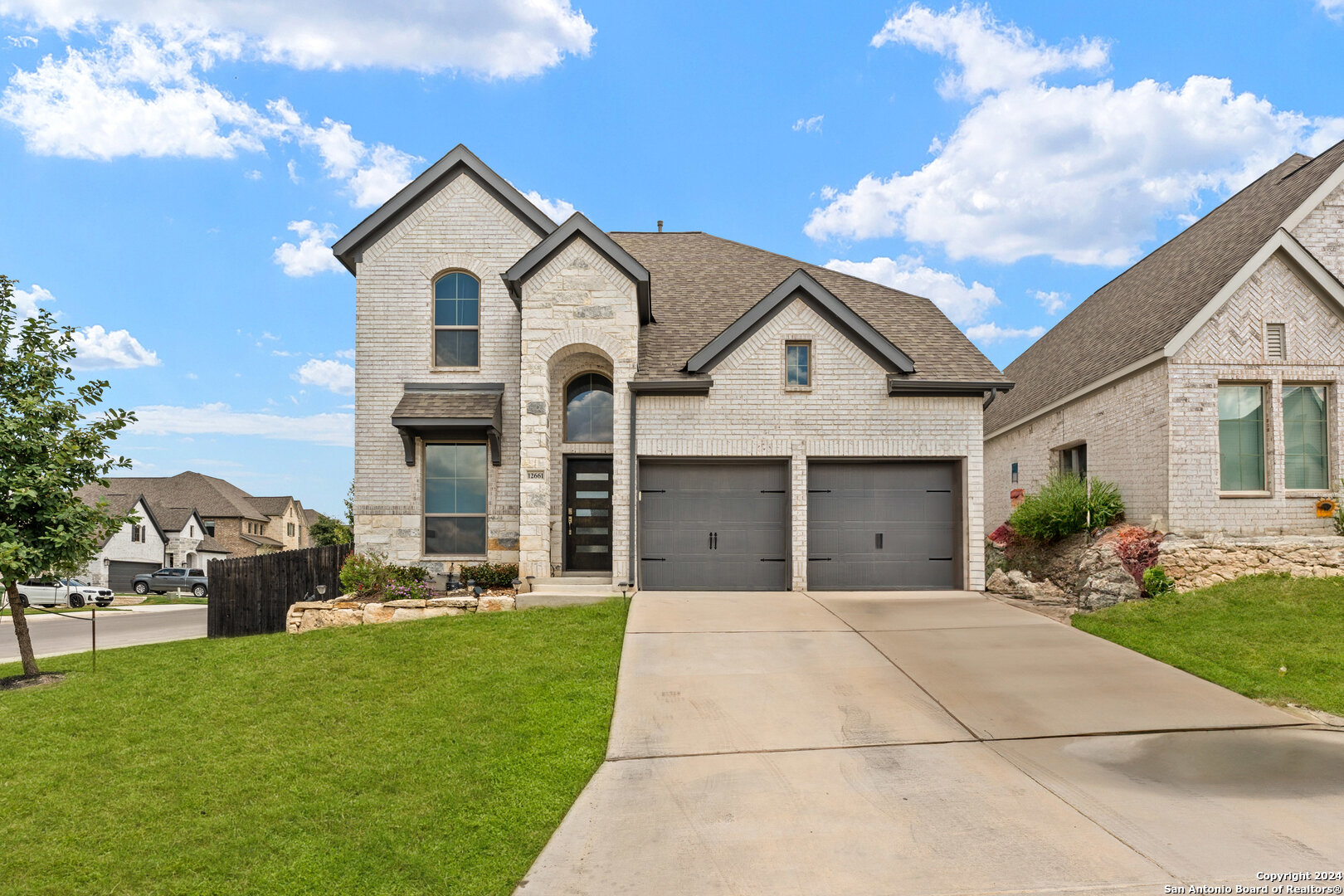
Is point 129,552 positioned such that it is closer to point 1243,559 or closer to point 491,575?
point 491,575

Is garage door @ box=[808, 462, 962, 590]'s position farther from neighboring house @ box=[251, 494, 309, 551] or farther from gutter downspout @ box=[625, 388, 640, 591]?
neighboring house @ box=[251, 494, 309, 551]

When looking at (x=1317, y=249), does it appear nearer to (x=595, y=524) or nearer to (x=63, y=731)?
(x=595, y=524)

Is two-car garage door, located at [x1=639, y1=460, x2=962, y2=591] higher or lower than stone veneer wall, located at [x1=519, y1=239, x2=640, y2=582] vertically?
lower

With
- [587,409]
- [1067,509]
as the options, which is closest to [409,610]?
[587,409]

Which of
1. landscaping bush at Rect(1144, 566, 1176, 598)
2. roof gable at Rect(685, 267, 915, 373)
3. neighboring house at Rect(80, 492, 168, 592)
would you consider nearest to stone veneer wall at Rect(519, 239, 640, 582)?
roof gable at Rect(685, 267, 915, 373)

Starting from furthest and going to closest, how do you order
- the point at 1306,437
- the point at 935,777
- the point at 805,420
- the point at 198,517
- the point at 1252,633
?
the point at 198,517
the point at 805,420
the point at 1306,437
the point at 1252,633
the point at 935,777

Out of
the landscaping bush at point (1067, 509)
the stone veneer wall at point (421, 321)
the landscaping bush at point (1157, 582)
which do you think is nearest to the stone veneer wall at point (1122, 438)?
the landscaping bush at point (1067, 509)

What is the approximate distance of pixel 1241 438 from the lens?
14.0 meters

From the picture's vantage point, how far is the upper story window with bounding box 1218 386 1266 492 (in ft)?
45.6

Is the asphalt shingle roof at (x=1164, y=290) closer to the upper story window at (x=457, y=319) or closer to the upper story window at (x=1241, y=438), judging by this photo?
the upper story window at (x=1241, y=438)

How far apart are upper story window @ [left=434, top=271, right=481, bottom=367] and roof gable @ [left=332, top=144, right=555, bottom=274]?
156 cm

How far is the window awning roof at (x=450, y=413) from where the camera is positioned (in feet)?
47.3

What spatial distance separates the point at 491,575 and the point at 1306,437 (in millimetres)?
15271

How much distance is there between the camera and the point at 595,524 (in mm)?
15367
